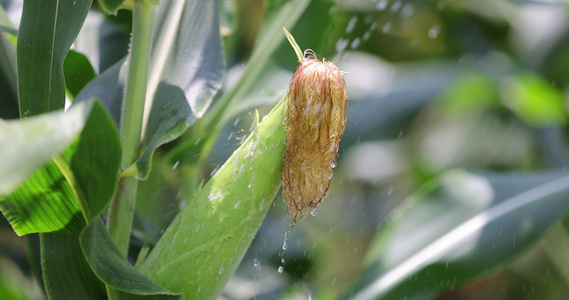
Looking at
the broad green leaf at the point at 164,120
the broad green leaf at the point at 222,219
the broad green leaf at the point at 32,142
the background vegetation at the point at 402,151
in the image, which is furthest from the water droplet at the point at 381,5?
the broad green leaf at the point at 32,142

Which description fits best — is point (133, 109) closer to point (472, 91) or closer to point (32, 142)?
point (32, 142)

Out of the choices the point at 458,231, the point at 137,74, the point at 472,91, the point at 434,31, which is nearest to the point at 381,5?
the point at 434,31

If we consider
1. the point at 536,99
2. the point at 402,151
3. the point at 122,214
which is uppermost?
the point at 122,214

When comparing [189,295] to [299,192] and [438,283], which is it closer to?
[299,192]

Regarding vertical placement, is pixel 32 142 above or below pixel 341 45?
above

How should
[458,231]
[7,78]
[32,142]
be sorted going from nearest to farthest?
[32,142]
[7,78]
[458,231]

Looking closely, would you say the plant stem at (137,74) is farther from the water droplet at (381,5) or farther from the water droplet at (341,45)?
the water droplet at (381,5)

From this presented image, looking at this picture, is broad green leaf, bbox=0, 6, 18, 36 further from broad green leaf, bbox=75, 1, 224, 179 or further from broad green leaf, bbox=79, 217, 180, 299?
broad green leaf, bbox=79, 217, 180, 299

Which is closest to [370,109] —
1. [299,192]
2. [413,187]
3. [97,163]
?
[413,187]
